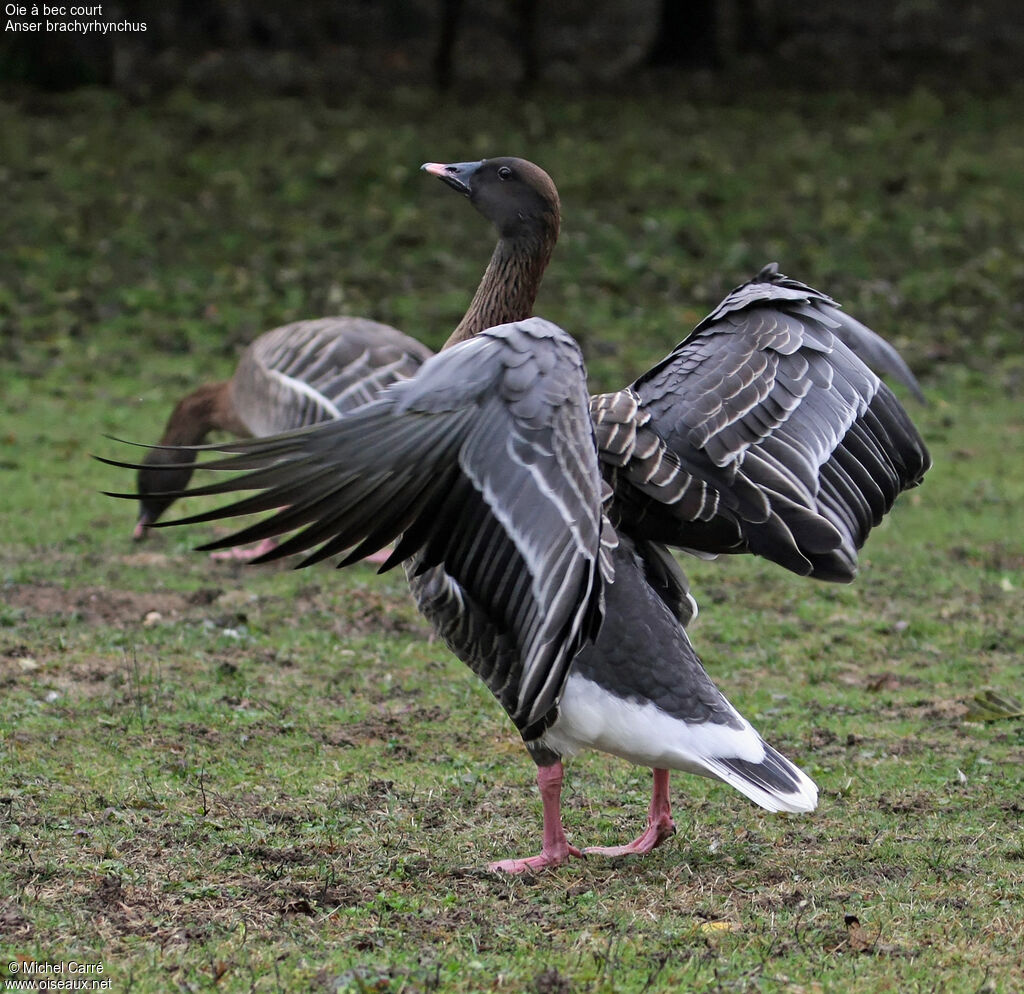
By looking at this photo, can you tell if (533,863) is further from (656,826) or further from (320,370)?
(320,370)

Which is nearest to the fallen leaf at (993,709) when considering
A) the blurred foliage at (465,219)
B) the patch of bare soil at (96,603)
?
the patch of bare soil at (96,603)

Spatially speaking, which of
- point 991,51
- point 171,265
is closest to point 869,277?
point 171,265

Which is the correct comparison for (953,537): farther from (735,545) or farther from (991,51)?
(991,51)

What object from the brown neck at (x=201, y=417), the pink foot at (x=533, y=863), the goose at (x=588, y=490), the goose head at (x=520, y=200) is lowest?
the brown neck at (x=201, y=417)

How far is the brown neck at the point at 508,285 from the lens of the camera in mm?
5301

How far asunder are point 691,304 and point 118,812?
10023 millimetres

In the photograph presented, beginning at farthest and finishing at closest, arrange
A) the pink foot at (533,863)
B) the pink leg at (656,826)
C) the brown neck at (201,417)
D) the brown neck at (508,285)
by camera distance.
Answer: the brown neck at (201,417) → the brown neck at (508,285) → the pink leg at (656,826) → the pink foot at (533,863)

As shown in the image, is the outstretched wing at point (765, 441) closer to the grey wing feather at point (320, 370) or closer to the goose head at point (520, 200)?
the goose head at point (520, 200)

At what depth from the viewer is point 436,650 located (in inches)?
281

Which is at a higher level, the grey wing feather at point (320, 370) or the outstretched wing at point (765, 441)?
the outstretched wing at point (765, 441)

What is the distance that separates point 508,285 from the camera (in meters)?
5.30

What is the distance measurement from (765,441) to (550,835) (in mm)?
1366

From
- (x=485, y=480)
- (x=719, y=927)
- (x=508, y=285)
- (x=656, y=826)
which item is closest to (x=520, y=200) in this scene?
(x=508, y=285)

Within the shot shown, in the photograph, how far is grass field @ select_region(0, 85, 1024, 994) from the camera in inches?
158
